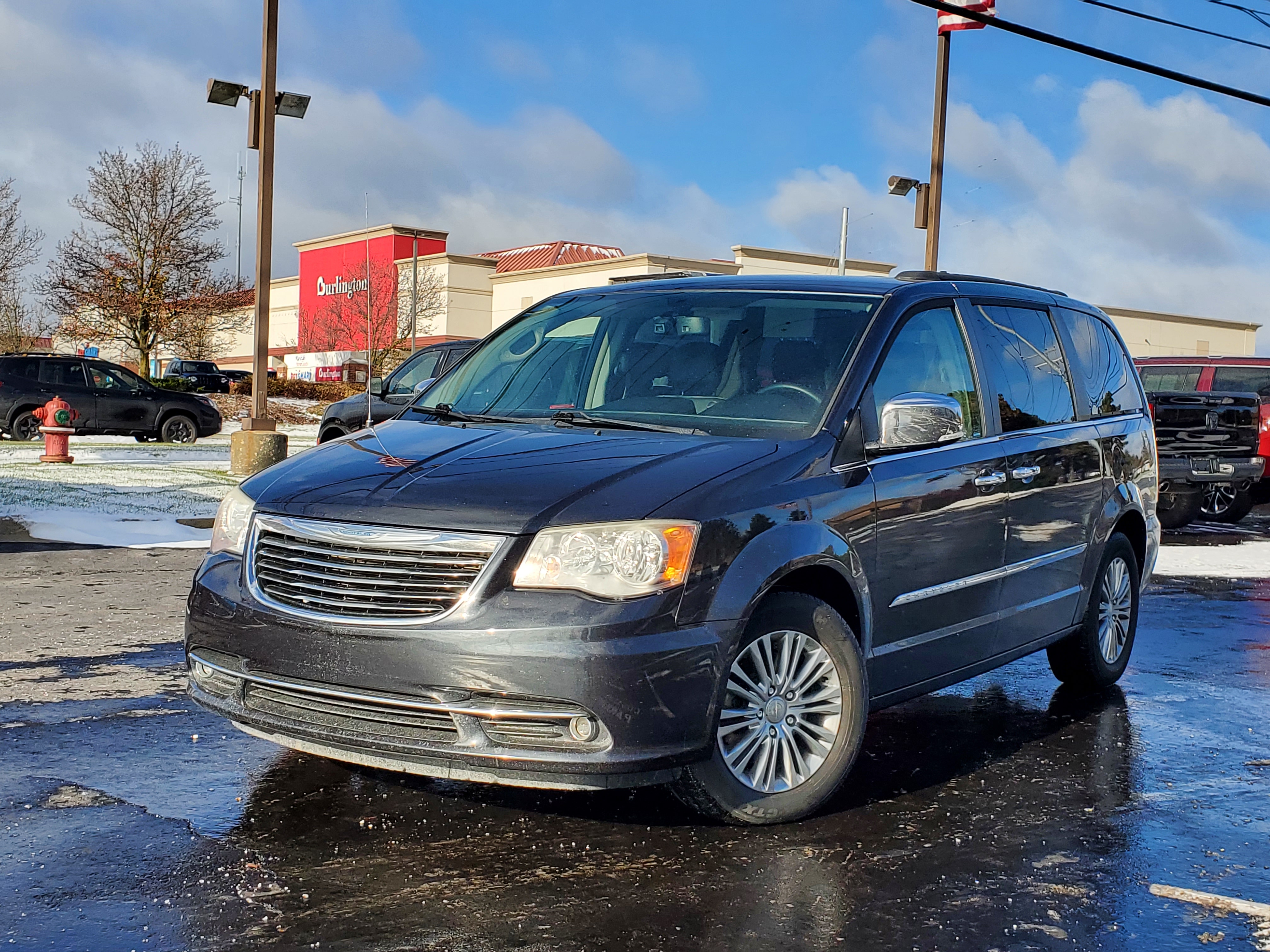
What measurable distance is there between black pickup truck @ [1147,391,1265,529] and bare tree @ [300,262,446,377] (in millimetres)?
45184

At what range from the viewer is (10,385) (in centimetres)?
2577

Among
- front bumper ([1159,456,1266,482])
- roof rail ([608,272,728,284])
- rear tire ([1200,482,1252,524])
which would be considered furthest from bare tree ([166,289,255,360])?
roof rail ([608,272,728,284])

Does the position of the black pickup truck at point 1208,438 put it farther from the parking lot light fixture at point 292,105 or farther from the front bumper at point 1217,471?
the parking lot light fixture at point 292,105

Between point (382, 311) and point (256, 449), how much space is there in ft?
148

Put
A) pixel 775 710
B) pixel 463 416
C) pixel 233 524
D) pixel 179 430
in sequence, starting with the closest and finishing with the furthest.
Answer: pixel 775 710 < pixel 233 524 < pixel 463 416 < pixel 179 430

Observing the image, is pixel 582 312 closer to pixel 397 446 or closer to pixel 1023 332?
pixel 397 446

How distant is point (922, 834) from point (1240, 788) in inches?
57.0

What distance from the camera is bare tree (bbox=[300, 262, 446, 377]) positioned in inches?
2388

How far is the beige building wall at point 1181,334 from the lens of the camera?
67062 mm

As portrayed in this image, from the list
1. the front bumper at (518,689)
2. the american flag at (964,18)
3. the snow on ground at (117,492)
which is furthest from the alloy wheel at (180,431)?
the front bumper at (518,689)

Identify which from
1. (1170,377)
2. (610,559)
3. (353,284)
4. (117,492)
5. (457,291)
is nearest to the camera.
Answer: (610,559)

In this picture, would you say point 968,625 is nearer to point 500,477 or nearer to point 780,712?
point 780,712

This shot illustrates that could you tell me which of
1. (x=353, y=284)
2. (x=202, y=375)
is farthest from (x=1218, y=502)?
(x=353, y=284)

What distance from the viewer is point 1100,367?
6.95m
